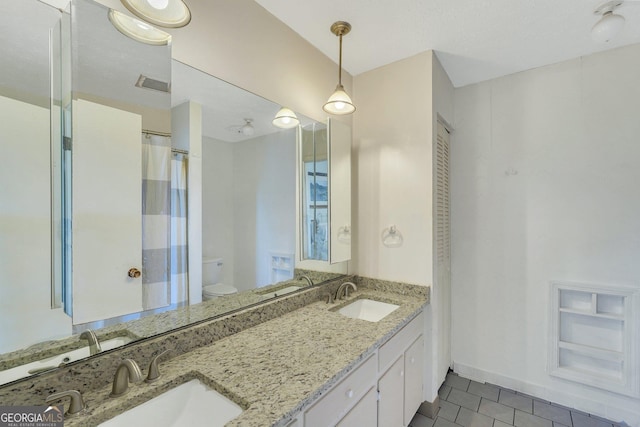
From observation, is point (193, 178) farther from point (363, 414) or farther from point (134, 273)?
point (363, 414)

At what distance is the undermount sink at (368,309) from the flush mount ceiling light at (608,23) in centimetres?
206

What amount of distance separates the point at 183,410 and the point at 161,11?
1.50 metres

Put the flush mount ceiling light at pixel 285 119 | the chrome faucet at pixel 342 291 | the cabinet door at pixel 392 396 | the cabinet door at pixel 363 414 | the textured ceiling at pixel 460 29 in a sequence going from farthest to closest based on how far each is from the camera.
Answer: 1. the chrome faucet at pixel 342 291
2. the flush mount ceiling light at pixel 285 119
3. the textured ceiling at pixel 460 29
4. the cabinet door at pixel 392 396
5. the cabinet door at pixel 363 414

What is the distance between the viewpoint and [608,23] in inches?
60.2

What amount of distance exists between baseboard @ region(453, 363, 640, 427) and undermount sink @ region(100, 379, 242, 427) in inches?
95.0

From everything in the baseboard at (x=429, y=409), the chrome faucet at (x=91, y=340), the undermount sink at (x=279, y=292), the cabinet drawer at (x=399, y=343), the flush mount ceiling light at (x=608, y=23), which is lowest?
the baseboard at (x=429, y=409)

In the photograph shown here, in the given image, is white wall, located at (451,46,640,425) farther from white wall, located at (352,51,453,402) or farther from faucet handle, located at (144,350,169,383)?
faucet handle, located at (144,350,169,383)

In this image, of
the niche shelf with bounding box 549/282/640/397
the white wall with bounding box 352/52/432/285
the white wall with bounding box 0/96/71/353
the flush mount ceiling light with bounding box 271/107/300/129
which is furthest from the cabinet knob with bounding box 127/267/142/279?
the niche shelf with bounding box 549/282/640/397

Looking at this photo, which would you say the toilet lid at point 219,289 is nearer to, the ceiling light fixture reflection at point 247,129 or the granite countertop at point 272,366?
the granite countertop at point 272,366

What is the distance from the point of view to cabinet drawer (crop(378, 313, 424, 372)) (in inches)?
57.6

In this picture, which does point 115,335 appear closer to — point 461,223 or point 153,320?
point 153,320

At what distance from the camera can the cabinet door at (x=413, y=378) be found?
5.70 ft

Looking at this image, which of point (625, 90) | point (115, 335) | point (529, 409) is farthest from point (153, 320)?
point (625, 90)

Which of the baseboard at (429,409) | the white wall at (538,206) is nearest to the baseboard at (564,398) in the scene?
the white wall at (538,206)
